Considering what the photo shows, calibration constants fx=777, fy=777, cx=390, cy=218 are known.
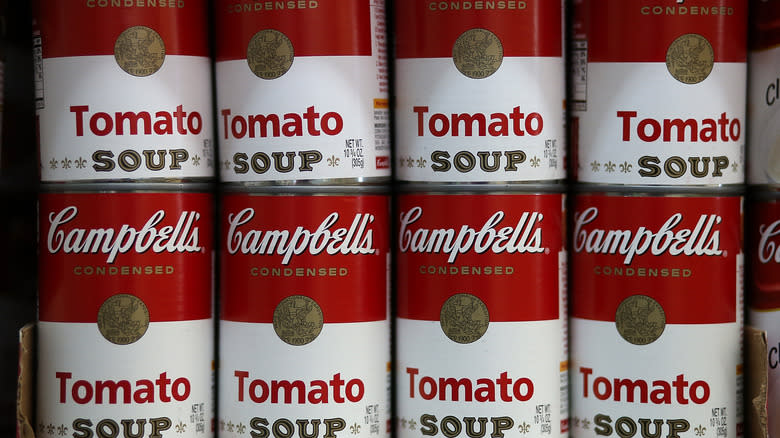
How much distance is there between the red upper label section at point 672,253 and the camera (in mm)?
1266

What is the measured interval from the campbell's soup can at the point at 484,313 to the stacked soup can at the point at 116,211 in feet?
1.29

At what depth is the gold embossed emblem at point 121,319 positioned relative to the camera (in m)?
1.23

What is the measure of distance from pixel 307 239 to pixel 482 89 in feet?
1.21

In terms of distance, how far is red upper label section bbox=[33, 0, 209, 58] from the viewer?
4.02 ft

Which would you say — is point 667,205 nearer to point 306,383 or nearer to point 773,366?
point 773,366

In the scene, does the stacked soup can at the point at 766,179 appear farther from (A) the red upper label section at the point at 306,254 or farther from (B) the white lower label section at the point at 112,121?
(B) the white lower label section at the point at 112,121

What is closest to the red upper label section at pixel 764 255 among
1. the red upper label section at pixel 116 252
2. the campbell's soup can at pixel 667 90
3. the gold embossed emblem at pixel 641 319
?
Result: the campbell's soup can at pixel 667 90

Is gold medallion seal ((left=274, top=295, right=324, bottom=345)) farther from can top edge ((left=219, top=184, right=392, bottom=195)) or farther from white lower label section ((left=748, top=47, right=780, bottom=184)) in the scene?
white lower label section ((left=748, top=47, right=780, bottom=184))

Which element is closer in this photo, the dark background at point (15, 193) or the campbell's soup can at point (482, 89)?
the campbell's soup can at point (482, 89)

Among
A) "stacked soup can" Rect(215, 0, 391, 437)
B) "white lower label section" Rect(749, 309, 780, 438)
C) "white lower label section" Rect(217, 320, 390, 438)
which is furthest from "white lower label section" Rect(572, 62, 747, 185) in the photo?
"white lower label section" Rect(217, 320, 390, 438)

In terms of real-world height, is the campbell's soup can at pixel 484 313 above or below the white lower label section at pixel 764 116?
below

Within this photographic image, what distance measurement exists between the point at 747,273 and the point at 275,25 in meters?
0.93

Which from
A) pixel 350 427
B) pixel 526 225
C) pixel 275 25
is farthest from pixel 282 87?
pixel 350 427

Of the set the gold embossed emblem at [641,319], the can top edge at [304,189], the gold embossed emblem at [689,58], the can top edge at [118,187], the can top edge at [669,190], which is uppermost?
the gold embossed emblem at [689,58]
